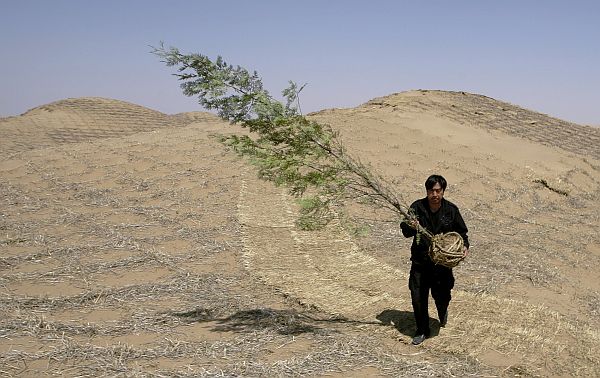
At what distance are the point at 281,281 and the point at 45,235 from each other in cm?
336

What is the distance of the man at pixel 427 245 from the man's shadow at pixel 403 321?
0.20 m

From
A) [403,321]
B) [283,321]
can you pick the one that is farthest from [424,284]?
[283,321]

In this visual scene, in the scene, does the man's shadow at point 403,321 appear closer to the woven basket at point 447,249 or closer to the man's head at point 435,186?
the woven basket at point 447,249

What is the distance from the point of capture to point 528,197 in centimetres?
1102

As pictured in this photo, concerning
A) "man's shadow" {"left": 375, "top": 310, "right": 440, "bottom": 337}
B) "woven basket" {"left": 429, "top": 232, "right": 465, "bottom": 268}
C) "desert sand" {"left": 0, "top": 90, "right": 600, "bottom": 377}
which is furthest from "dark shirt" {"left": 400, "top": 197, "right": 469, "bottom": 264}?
"man's shadow" {"left": 375, "top": 310, "right": 440, "bottom": 337}

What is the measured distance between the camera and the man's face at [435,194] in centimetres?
413

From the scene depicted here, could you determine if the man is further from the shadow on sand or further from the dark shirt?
the shadow on sand

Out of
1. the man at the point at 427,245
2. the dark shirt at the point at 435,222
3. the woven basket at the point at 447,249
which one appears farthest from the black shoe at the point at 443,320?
the woven basket at the point at 447,249

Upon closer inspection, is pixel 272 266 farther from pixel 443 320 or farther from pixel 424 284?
pixel 424 284

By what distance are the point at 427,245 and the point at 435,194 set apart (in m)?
0.42

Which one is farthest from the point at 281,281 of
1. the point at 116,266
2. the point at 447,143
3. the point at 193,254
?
the point at 447,143

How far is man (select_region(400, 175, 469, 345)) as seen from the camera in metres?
4.22

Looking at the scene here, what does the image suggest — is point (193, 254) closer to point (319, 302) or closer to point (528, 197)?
point (319, 302)

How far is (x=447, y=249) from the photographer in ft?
13.3
